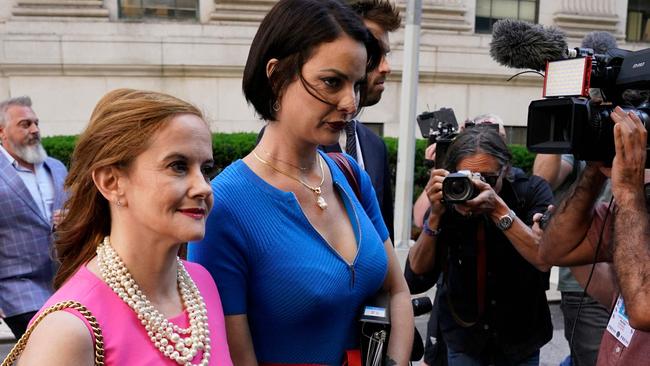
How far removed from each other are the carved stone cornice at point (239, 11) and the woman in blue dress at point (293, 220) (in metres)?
9.84

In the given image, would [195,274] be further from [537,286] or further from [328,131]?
[537,286]

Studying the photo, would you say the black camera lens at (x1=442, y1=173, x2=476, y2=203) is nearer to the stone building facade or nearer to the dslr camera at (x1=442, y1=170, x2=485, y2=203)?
the dslr camera at (x1=442, y1=170, x2=485, y2=203)

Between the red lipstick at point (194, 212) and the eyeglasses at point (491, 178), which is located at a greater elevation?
the red lipstick at point (194, 212)

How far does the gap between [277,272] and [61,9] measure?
10.4 meters

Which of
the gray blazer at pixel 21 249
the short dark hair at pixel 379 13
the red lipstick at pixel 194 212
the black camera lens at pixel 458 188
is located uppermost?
the short dark hair at pixel 379 13

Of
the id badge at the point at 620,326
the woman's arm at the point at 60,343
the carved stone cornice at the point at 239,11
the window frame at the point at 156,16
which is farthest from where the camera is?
the carved stone cornice at the point at 239,11

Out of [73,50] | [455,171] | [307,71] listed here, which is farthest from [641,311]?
[73,50]

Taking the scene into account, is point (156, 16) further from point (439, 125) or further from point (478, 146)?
point (478, 146)

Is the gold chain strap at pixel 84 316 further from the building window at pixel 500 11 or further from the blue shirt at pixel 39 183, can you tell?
the building window at pixel 500 11

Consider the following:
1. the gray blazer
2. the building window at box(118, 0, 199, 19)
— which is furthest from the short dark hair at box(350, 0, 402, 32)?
the building window at box(118, 0, 199, 19)

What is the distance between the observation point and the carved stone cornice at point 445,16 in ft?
39.7

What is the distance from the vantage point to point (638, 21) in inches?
535

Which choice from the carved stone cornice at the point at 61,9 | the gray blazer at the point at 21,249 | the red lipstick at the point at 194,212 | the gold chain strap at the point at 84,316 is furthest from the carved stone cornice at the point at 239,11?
the gold chain strap at the point at 84,316

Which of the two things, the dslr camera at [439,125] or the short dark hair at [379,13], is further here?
the dslr camera at [439,125]
